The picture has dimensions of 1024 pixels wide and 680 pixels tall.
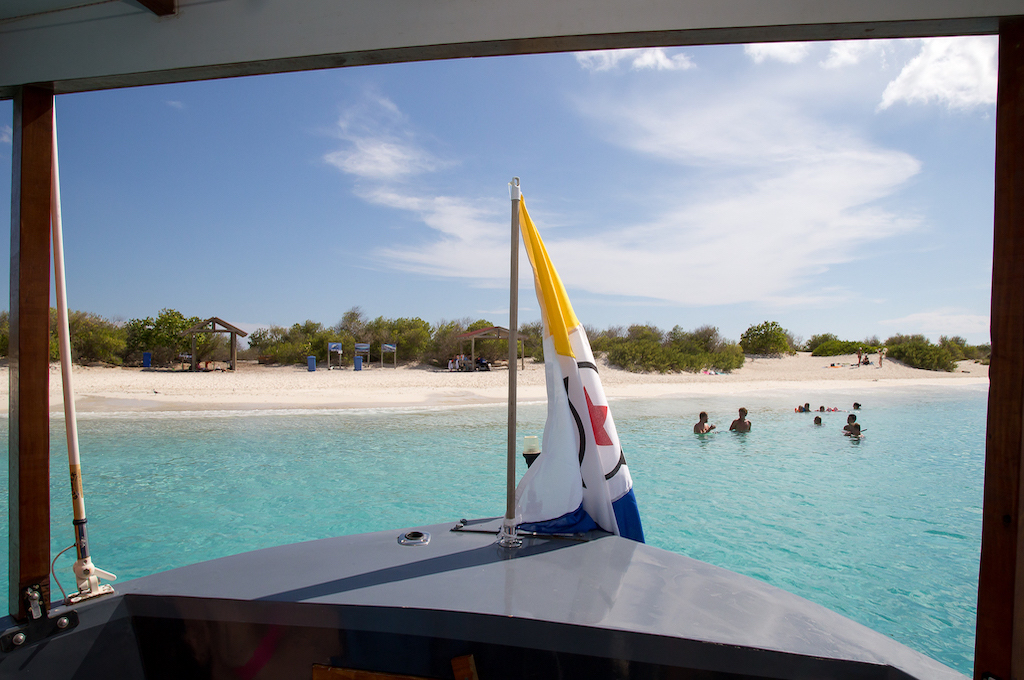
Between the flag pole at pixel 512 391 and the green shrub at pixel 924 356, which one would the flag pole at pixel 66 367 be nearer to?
the flag pole at pixel 512 391

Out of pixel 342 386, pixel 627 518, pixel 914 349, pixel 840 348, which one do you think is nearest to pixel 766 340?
pixel 840 348

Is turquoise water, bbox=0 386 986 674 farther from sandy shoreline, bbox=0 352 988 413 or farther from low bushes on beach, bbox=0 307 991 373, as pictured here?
low bushes on beach, bbox=0 307 991 373

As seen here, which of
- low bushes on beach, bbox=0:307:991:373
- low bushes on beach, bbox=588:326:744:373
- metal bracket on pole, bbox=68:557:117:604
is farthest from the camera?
low bushes on beach, bbox=588:326:744:373

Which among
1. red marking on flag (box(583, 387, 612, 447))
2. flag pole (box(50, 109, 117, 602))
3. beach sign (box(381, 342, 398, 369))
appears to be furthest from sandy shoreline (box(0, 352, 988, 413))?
red marking on flag (box(583, 387, 612, 447))

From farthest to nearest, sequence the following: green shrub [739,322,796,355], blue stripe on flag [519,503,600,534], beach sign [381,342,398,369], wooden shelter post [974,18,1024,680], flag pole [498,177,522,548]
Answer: green shrub [739,322,796,355], beach sign [381,342,398,369], blue stripe on flag [519,503,600,534], flag pole [498,177,522,548], wooden shelter post [974,18,1024,680]

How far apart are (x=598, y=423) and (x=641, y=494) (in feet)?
20.4

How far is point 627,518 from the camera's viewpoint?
2.06 meters

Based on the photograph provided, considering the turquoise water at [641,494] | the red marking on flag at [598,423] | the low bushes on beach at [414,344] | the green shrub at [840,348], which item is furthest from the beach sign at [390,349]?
the green shrub at [840,348]

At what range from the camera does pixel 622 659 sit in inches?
48.1

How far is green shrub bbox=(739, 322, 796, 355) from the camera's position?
113 ft

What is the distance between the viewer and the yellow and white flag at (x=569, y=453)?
201 cm

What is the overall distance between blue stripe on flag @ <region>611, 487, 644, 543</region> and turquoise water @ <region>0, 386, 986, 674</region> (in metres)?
3.66

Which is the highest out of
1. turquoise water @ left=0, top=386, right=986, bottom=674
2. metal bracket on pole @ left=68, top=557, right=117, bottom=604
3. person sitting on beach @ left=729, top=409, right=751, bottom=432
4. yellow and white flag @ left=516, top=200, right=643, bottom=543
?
yellow and white flag @ left=516, top=200, right=643, bottom=543

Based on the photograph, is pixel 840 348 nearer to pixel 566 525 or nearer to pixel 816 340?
pixel 816 340
